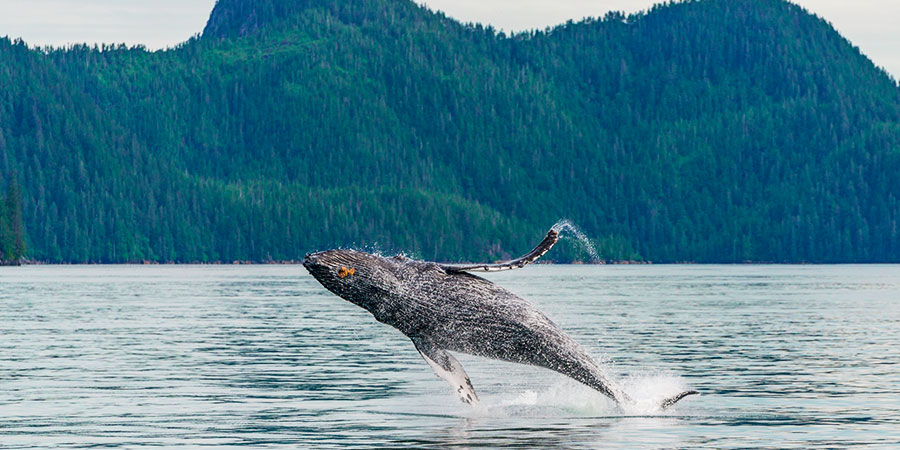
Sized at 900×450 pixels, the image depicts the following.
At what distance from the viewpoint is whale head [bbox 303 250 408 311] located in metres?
26.5

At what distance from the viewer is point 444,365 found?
95.2ft

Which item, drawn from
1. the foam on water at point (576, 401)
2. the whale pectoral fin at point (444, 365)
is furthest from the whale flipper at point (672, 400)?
the whale pectoral fin at point (444, 365)

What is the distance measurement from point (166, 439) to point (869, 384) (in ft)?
69.6

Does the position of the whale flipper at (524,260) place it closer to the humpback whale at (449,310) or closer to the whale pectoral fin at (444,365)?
the humpback whale at (449,310)

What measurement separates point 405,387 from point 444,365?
36.1ft

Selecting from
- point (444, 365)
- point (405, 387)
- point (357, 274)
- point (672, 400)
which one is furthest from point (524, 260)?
point (405, 387)

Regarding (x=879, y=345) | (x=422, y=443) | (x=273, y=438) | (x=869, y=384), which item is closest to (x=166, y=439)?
(x=273, y=438)

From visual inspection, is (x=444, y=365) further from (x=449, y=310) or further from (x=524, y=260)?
(x=524, y=260)

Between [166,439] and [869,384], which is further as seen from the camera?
[869,384]

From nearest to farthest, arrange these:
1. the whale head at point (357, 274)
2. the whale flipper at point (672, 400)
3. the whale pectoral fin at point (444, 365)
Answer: the whale head at point (357, 274)
the whale pectoral fin at point (444, 365)
the whale flipper at point (672, 400)

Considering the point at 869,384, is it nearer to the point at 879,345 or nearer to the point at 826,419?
the point at 826,419

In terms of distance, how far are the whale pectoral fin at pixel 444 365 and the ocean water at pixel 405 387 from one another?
0.99 metres

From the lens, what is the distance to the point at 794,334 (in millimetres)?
64500

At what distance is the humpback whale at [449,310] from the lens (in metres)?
27.0
